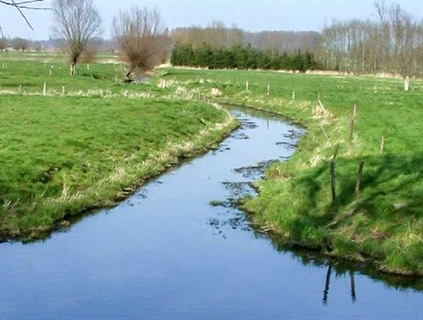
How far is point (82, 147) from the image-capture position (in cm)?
2436

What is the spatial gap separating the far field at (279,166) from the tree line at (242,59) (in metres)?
61.6

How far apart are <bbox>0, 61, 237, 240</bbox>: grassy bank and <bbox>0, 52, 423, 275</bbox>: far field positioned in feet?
0.17

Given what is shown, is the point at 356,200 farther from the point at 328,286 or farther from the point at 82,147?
the point at 82,147

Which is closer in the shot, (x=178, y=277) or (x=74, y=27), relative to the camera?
(x=178, y=277)

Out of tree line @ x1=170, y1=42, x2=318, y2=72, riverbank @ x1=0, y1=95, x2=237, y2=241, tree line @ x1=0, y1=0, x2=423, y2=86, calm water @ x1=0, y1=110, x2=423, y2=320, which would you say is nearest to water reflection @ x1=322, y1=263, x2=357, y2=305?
calm water @ x1=0, y1=110, x2=423, y2=320

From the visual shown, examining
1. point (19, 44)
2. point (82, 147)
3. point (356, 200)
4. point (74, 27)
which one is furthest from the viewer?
point (19, 44)

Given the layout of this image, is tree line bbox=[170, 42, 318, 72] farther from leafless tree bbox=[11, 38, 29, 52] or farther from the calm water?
the calm water

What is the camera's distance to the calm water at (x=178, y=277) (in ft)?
39.8

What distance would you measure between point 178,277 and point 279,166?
36.6 ft

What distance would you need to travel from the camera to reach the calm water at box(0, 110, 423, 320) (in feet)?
39.8

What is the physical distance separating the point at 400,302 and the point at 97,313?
19.3 feet

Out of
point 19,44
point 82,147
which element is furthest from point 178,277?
point 19,44

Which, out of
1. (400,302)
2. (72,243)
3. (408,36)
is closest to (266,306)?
(400,302)

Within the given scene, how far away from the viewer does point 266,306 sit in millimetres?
12367
